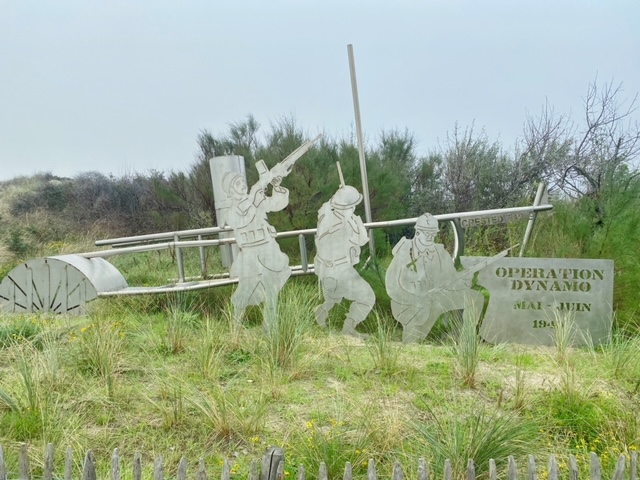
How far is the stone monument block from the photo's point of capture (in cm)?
598

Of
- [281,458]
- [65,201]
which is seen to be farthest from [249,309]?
[65,201]

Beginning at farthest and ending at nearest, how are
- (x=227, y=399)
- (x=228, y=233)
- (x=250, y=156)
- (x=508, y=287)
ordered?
(x=250, y=156) < (x=228, y=233) < (x=508, y=287) < (x=227, y=399)

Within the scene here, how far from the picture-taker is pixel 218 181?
834cm

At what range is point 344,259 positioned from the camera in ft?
21.0

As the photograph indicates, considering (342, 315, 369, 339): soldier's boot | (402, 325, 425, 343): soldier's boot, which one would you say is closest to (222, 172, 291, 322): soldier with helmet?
(342, 315, 369, 339): soldier's boot

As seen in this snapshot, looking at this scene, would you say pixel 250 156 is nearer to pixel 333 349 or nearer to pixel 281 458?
pixel 333 349

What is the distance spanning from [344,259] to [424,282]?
86 centimetres

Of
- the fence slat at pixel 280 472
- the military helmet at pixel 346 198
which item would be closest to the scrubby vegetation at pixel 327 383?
the fence slat at pixel 280 472

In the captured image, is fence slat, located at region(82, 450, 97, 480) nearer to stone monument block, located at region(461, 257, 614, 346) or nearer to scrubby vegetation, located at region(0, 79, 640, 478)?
scrubby vegetation, located at region(0, 79, 640, 478)

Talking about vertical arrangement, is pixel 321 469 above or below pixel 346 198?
below

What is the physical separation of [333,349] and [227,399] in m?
1.55

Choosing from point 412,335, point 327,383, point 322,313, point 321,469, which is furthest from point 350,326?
point 321,469

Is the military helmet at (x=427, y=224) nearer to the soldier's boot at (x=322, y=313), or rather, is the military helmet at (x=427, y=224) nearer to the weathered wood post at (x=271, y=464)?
the soldier's boot at (x=322, y=313)

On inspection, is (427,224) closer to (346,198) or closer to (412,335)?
(346,198)
